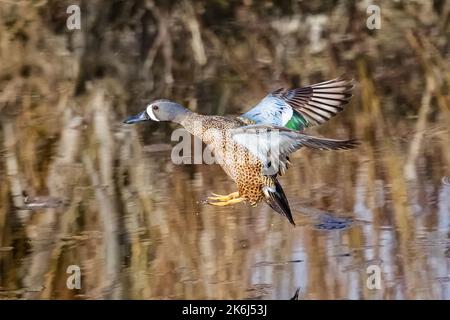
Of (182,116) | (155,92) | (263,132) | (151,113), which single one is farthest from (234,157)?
(155,92)

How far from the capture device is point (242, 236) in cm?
317

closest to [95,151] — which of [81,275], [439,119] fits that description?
[81,275]

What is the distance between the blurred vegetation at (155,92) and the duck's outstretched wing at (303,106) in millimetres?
220

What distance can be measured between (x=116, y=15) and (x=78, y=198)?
1.10 meters

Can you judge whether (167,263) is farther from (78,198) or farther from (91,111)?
(91,111)

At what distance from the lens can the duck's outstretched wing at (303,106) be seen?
324 centimetres

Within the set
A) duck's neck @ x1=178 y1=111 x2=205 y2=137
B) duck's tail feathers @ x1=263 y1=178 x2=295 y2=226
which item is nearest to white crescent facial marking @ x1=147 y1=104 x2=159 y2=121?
duck's neck @ x1=178 y1=111 x2=205 y2=137

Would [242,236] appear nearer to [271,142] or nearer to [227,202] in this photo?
[227,202]

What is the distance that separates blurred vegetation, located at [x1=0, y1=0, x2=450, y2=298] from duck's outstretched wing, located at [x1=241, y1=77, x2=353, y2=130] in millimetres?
220

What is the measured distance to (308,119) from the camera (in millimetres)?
3316

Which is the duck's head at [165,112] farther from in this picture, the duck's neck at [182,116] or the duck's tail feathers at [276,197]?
the duck's tail feathers at [276,197]

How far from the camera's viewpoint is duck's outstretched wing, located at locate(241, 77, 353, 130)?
3.24m
